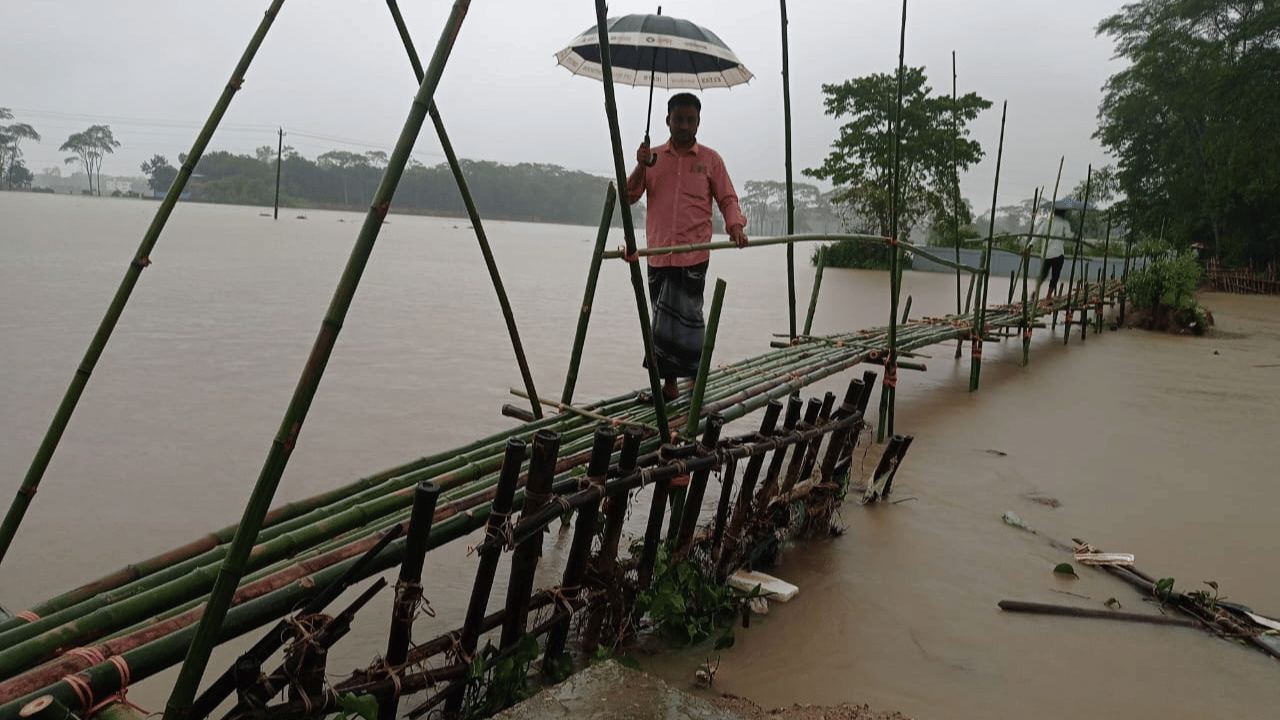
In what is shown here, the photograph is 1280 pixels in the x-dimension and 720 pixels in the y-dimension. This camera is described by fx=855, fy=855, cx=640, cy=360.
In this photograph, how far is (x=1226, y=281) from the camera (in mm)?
19984

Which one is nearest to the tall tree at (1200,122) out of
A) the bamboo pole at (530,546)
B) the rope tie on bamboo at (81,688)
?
the bamboo pole at (530,546)

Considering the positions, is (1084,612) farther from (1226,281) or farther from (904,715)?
(1226,281)

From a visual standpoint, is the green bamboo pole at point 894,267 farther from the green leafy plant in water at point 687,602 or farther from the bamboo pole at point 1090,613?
the green leafy plant in water at point 687,602

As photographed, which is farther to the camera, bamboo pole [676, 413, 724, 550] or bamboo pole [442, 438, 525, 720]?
bamboo pole [676, 413, 724, 550]

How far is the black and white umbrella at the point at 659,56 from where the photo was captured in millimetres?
3377

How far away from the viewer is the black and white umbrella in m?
3.38

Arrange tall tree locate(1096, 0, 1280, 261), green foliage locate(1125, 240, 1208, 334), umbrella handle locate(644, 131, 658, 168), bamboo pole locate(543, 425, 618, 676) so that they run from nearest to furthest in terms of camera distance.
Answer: bamboo pole locate(543, 425, 618, 676) → umbrella handle locate(644, 131, 658, 168) → green foliage locate(1125, 240, 1208, 334) → tall tree locate(1096, 0, 1280, 261)

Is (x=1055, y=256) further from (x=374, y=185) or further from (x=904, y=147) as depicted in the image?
(x=374, y=185)

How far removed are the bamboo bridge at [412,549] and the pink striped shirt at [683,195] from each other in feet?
1.37

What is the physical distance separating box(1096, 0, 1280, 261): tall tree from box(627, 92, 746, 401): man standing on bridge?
66.7 feet

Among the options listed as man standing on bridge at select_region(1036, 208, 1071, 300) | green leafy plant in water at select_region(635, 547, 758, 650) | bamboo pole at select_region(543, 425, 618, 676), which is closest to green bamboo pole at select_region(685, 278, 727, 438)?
green leafy plant in water at select_region(635, 547, 758, 650)

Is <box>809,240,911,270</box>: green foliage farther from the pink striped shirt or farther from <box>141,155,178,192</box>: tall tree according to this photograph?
<box>141,155,178,192</box>: tall tree

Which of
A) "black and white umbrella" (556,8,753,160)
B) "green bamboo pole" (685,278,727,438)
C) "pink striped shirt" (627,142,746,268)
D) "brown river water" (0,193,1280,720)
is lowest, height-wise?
"brown river water" (0,193,1280,720)

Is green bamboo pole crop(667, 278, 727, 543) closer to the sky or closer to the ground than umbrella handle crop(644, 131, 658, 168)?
closer to the ground
